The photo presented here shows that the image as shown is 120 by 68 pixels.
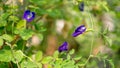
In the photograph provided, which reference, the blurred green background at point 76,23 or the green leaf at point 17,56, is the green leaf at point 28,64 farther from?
the blurred green background at point 76,23

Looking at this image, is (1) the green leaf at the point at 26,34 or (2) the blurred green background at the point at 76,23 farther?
(2) the blurred green background at the point at 76,23

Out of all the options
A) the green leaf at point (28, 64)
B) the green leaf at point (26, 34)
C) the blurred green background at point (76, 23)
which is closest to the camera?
the green leaf at point (28, 64)

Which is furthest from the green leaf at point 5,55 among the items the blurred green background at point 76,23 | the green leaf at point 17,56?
the blurred green background at point 76,23

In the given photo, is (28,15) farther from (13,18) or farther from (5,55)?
(5,55)

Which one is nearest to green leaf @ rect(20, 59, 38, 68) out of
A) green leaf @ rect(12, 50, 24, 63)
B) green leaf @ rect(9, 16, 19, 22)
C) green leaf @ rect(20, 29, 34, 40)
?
green leaf @ rect(12, 50, 24, 63)

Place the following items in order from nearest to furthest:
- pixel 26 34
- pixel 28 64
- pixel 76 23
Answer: pixel 28 64
pixel 26 34
pixel 76 23

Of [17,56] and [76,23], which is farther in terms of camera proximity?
[76,23]

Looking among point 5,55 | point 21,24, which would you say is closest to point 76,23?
point 21,24

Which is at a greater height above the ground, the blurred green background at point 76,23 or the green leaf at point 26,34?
the green leaf at point 26,34
